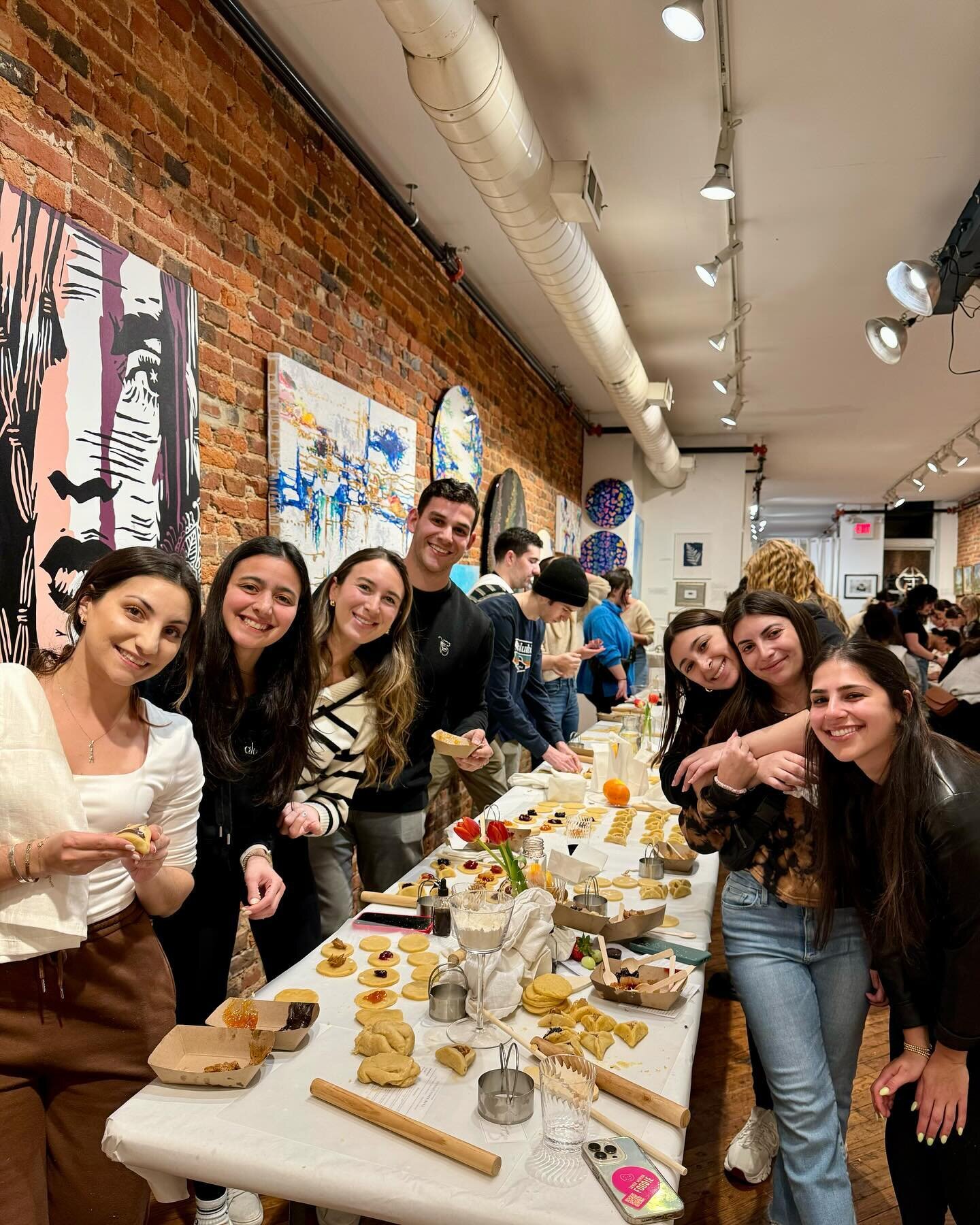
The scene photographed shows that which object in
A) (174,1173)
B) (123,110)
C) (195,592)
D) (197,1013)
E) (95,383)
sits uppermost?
(123,110)

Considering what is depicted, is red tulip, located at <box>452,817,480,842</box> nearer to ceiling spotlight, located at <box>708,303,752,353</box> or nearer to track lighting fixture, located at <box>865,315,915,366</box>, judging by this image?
track lighting fixture, located at <box>865,315,915,366</box>

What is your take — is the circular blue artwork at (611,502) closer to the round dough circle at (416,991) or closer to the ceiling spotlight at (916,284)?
the ceiling spotlight at (916,284)

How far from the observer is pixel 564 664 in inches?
189

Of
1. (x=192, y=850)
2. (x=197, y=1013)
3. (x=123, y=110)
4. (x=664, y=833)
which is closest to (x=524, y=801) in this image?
(x=664, y=833)

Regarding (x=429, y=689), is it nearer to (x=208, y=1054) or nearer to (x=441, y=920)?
(x=441, y=920)

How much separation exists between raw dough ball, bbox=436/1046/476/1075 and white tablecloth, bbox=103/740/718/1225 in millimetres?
14

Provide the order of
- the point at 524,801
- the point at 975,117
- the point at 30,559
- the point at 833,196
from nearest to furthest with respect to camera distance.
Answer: the point at 30,559 < the point at 524,801 < the point at 975,117 < the point at 833,196

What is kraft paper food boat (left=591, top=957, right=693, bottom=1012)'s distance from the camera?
1.60 meters

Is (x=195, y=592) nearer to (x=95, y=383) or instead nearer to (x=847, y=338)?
(x=95, y=383)

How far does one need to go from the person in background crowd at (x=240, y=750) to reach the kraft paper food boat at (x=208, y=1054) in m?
0.47

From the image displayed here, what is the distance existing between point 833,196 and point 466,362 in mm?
2392

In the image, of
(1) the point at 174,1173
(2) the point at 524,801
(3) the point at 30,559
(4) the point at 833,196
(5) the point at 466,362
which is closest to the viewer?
(1) the point at 174,1173

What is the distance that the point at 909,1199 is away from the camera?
1.70 m

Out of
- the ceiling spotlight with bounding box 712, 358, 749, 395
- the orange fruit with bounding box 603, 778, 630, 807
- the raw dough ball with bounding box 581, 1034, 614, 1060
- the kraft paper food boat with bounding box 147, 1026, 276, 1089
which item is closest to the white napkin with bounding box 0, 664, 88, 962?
the kraft paper food boat with bounding box 147, 1026, 276, 1089
